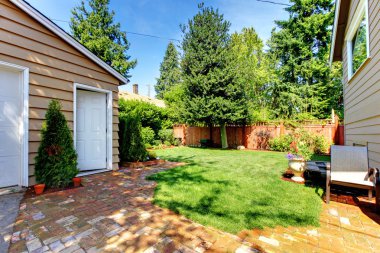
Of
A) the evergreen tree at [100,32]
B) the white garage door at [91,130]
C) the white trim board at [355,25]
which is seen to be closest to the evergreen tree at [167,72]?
the evergreen tree at [100,32]

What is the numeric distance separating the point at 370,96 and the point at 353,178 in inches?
67.5

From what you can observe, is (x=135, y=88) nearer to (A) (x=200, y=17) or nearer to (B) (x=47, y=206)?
(A) (x=200, y=17)

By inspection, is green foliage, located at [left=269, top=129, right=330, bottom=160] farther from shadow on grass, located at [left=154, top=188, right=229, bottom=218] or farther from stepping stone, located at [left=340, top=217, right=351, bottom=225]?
shadow on grass, located at [left=154, top=188, right=229, bottom=218]

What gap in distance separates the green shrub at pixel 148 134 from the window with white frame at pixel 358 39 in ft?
35.9

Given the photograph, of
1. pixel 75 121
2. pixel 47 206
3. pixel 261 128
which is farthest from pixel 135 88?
pixel 47 206

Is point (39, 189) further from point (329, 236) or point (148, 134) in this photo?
point (148, 134)

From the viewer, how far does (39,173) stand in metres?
3.91

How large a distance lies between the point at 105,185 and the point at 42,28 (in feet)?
11.9

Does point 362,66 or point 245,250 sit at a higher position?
point 362,66

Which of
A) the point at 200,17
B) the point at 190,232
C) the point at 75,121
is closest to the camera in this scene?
the point at 190,232

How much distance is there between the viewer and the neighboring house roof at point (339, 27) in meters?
5.63

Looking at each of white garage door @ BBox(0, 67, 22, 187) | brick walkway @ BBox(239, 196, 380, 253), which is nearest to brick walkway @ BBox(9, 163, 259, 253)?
brick walkway @ BBox(239, 196, 380, 253)

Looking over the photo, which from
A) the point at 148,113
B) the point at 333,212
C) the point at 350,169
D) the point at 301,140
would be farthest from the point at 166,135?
the point at 333,212

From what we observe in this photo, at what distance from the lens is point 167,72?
37688mm
